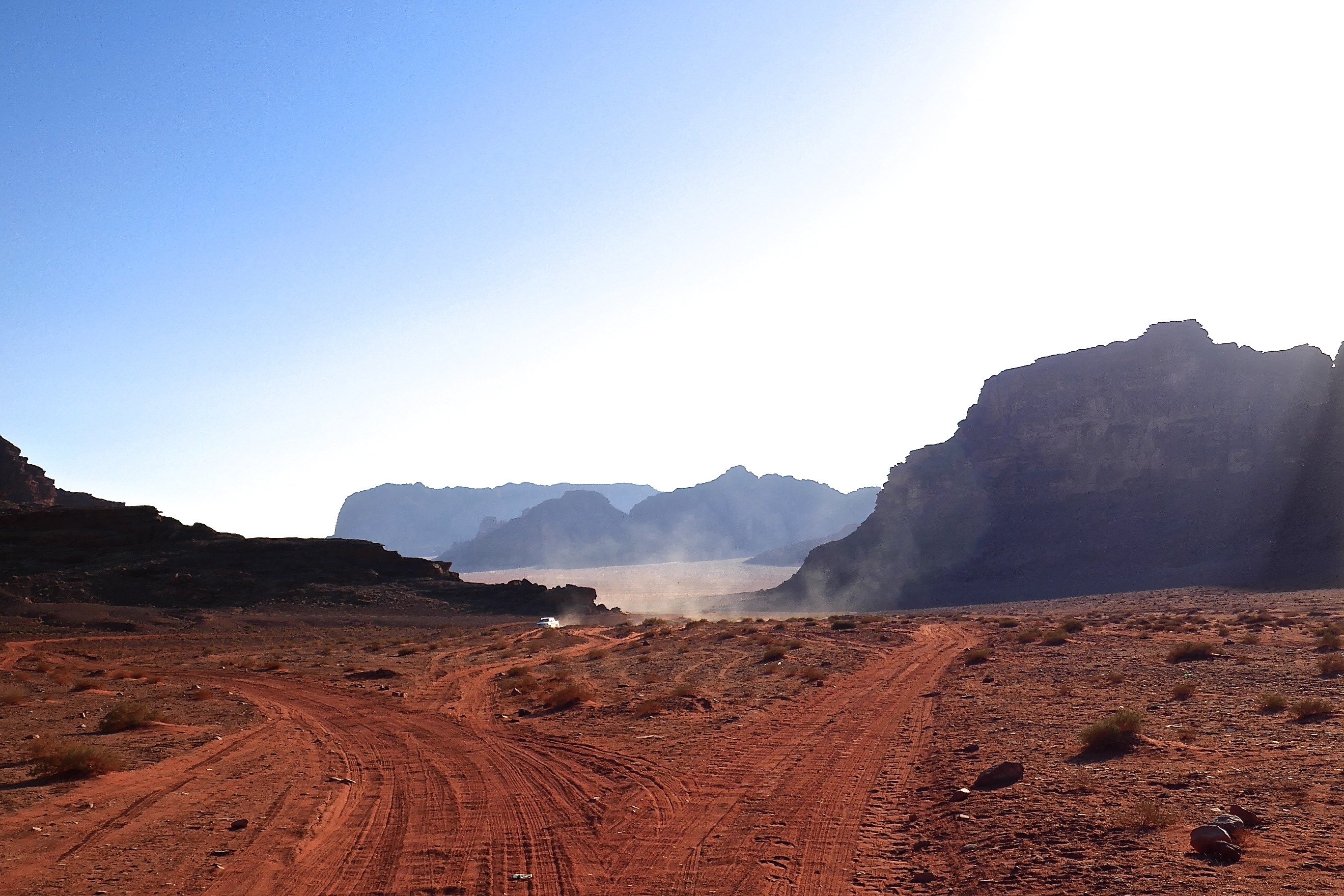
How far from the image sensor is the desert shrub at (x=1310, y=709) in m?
12.8

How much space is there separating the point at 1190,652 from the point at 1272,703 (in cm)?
979

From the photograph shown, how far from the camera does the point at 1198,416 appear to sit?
10362 cm

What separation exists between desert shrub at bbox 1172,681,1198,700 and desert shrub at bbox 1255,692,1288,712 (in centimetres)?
142

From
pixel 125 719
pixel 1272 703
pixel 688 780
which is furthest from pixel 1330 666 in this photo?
pixel 125 719

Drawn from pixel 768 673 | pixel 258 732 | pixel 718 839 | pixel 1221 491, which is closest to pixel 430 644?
pixel 768 673

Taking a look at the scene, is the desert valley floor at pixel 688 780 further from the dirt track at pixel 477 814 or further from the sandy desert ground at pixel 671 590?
the sandy desert ground at pixel 671 590

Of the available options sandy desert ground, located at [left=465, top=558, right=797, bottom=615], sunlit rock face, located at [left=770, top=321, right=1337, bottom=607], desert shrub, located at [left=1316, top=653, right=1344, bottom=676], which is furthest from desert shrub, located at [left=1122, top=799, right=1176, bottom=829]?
sunlit rock face, located at [left=770, top=321, right=1337, bottom=607]

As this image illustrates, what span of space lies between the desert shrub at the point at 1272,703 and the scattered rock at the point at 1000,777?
21.2ft

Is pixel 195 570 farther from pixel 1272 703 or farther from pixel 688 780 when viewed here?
pixel 1272 703

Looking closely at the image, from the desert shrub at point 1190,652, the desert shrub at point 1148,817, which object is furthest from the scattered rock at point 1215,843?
the desert shrub at point 1190,652

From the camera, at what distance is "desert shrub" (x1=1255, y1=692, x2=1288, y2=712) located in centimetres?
1362

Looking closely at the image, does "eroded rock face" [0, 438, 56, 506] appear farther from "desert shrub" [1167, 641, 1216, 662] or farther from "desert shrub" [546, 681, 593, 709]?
"desert shrub" [1167, 641, 1216, 662]

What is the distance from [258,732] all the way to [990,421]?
124m

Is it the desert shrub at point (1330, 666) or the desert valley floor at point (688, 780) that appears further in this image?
the desert shrub at point (1330, 666)
